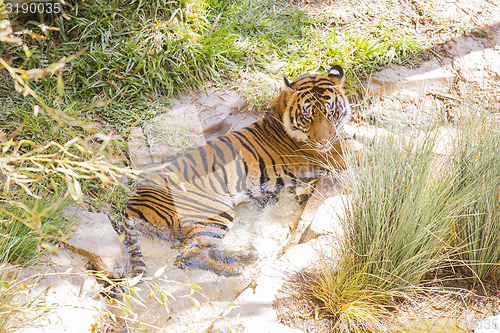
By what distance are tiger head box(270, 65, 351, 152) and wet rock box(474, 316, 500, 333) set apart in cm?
184

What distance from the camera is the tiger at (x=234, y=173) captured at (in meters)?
3.09

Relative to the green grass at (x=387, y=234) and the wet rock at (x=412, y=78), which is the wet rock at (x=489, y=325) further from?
the wet rock at (x=412, y=78)

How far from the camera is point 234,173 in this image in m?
3.62

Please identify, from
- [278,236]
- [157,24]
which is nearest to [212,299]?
[278,236]

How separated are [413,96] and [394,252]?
326 centimetres

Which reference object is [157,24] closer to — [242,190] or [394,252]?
[242,190]

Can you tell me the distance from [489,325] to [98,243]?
98.6 inches

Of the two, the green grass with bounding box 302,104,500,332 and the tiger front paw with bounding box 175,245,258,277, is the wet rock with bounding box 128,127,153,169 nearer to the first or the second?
the tiger front paw with bounding box 175,245,258,277

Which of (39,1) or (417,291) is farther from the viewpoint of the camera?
(39,1)

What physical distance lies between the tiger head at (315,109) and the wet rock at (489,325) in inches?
72.5

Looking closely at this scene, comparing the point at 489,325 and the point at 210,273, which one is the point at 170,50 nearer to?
the point at 210,273

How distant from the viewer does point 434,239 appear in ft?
7.70

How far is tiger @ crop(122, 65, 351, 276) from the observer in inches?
122

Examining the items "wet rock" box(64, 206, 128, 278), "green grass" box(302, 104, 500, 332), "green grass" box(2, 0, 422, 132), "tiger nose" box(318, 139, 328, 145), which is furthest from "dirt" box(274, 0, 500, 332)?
"wet rock" box(64, 206, 128, 278)
